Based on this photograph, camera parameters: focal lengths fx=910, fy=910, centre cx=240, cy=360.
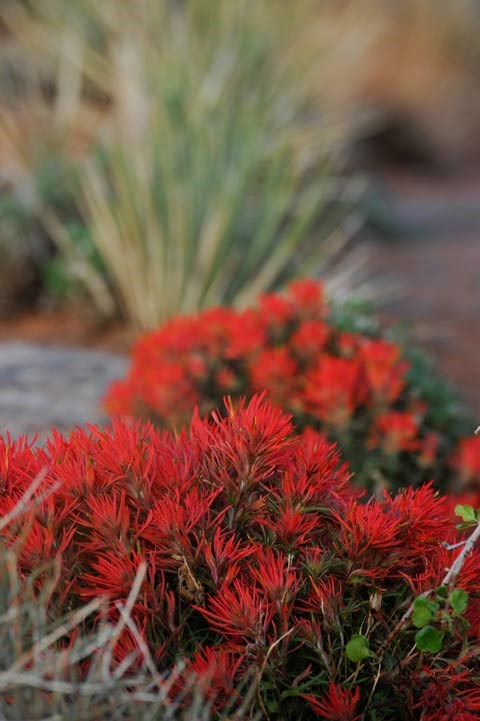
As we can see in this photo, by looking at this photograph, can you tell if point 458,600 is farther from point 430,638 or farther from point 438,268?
point 438,268

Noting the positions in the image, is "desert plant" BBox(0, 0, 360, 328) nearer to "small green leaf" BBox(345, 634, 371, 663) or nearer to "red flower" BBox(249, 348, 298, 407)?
"red flower" BBox(249, 348, 298, 407)

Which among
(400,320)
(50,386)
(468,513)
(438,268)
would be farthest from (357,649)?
(438,268)

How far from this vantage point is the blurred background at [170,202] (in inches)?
186

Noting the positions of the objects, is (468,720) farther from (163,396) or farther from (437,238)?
(437,238)

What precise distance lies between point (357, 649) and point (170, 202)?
3695mm

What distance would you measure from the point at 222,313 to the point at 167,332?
7.8 inches

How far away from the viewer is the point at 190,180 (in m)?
4.76

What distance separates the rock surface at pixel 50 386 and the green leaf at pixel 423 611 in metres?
2.18

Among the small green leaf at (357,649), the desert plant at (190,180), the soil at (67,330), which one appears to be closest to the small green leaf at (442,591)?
the small green leaf at (357,649)

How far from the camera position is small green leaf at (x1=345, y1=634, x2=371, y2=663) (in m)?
1.20

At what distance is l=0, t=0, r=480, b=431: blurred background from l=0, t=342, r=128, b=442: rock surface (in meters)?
0.01

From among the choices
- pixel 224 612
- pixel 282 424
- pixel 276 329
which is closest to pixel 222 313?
pixel 276 329

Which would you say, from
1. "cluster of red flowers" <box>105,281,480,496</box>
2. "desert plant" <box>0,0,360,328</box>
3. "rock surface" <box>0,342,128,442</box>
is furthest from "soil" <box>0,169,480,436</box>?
"cluster of red flowers" <box>105,281,480,496</box>

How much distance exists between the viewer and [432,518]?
1.38 metres
